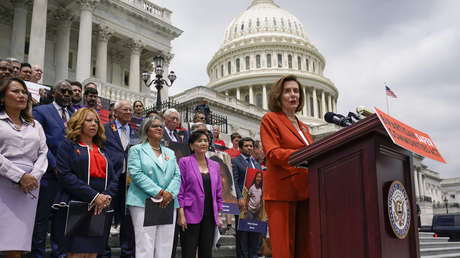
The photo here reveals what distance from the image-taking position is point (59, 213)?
471 cm

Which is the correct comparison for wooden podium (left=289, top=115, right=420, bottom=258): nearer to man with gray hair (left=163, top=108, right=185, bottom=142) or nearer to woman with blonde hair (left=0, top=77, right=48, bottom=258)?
woman with blonde hair (left=0, top=77, right=48, bottom=258)

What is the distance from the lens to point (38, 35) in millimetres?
23328

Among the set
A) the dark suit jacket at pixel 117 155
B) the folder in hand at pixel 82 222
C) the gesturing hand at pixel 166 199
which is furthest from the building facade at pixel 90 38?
the folder in hand at pixel 82 222

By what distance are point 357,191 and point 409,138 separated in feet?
1.49

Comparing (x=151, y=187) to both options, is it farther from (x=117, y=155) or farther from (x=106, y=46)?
(x=106, y=46)

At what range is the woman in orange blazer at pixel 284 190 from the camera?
324cm

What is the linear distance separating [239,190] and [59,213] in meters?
3.60

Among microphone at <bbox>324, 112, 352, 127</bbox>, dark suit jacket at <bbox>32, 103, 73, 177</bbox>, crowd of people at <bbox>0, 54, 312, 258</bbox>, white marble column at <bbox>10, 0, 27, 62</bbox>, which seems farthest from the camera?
white marble column at <bbox>10, 0, 27, 62</bbox>

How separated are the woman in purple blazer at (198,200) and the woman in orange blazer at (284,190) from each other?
222 centimetres

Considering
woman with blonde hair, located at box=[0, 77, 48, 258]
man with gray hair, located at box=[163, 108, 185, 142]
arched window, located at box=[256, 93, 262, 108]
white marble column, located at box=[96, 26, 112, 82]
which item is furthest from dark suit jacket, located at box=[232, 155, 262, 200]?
arched window, located at box=[256, 93, 262, 108]

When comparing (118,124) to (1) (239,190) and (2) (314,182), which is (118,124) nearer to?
(1) (239,190)

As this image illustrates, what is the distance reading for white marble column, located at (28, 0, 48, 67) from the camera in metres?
22.8

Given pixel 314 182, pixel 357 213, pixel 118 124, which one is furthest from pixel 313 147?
pixel 118 124

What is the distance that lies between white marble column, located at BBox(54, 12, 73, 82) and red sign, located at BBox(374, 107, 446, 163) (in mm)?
28782
